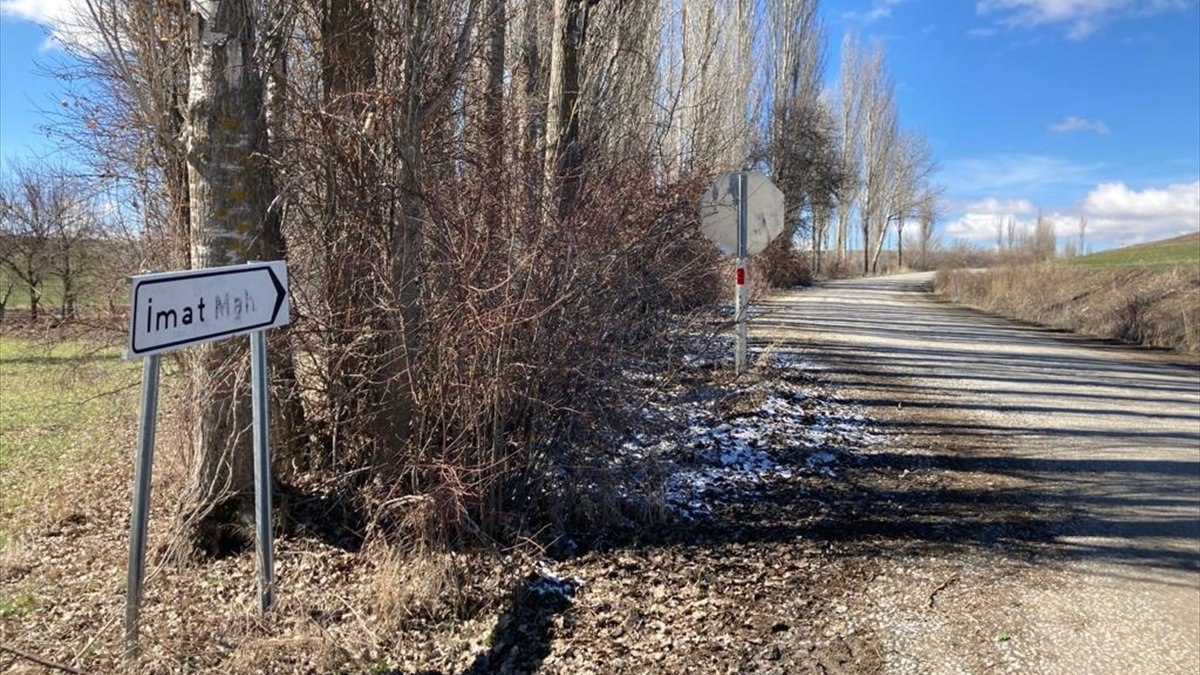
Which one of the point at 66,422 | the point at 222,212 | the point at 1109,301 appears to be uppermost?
the point at 222,212

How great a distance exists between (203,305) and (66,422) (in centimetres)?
891

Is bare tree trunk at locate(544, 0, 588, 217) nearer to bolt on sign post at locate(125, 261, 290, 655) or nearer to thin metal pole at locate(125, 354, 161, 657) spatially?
bolt on sign post at locate(125, 261, 290, 655)

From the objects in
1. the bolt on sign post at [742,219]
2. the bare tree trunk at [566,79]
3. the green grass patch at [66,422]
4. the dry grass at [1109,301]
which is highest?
the bare tree trunk at [566,79]

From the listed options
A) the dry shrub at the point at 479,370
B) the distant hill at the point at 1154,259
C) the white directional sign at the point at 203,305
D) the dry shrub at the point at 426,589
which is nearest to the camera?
the white directional sign at the point at 203,305

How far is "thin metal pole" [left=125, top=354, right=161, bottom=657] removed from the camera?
9.32ft

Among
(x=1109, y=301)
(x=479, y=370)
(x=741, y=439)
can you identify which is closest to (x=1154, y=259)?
(x=1109, y=301)

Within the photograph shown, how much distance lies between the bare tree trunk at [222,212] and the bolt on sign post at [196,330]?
0.98m

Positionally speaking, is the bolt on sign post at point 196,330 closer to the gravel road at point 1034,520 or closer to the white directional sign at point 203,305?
the white directional sign at point 203,305

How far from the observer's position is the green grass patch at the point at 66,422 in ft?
20.9

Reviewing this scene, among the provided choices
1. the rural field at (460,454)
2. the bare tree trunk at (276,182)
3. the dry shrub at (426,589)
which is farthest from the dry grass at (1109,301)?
the bare tree trunk at (276,182)

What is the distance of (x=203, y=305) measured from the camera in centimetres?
294

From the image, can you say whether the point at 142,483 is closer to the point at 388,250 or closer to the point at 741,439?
the point at 388,250

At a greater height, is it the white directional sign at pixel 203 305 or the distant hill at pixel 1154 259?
the distant hill at pixel 1154 259

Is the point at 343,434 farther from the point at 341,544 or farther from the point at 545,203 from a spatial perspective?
the point at 545,203
